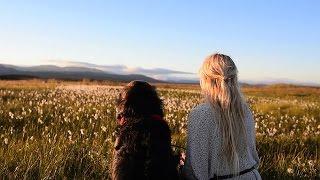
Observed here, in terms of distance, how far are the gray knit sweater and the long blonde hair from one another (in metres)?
0.08

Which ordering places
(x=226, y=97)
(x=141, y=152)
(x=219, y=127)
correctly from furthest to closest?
(x=219, y=127), (x=226, y=97), (x=141, y=152)

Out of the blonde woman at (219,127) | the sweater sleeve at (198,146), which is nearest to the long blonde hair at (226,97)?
the blonde woman at (219,127)

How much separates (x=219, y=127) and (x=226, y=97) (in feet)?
1.15

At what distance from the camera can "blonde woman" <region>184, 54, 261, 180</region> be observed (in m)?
5.95

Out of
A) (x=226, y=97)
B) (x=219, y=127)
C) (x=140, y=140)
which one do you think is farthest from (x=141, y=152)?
(x=226, y=97)

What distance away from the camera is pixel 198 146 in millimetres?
6141

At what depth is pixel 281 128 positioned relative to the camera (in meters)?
15.7

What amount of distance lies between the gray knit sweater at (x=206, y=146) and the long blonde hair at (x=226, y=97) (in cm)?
8

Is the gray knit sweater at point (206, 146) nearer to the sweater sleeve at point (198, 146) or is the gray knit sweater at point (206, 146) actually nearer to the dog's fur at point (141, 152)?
the sweater sleeve at point (198, 146)

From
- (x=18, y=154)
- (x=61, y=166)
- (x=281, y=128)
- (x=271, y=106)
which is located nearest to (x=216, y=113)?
(x=61, y=166)

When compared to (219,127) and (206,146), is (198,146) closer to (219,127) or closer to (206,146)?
(206,146)

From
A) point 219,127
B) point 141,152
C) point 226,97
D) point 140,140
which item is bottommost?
point 141,152

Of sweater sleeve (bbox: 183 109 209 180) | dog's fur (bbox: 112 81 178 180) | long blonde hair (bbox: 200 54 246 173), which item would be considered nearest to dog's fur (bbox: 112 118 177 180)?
dog's fur (bbox: 112 81 178 180)

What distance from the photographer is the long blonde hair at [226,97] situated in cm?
592
